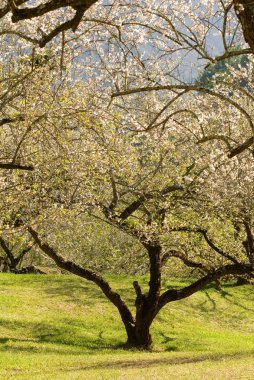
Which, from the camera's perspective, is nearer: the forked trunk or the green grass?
the green grass

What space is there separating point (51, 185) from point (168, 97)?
9.77 metres

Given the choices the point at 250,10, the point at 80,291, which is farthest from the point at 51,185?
the point at 80,291

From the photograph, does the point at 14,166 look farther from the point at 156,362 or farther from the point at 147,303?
the point at 147,303

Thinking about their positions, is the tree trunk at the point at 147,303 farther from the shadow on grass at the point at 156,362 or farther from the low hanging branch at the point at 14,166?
the low hanging branch at the point at 14,166

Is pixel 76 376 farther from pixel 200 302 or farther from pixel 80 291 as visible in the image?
pixel 200 302

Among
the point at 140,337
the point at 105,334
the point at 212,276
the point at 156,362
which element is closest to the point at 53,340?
the point at 105,334

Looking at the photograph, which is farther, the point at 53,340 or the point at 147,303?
the point at 53,340

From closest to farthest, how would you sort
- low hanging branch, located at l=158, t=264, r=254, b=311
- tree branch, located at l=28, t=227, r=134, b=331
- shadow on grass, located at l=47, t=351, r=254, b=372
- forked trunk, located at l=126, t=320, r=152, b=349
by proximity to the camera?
shadow on grass, located at l=47, t=351, r=254, b=372
low hanging branch, located at l=158, t=264, r=254, b=311
tree branch, located at l=28, t=227, r=134, b=331
forked trunk, located at l=126, t=320, r=152, b=349

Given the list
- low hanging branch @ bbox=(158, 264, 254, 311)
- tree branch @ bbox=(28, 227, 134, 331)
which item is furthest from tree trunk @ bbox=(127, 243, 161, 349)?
tree branch @ bbox=(28, 227, 134, 331)

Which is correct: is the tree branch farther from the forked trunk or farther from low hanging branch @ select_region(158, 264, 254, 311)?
low hanging branch @ select_region(158, 264, 254, 311)

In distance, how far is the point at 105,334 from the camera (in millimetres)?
22344

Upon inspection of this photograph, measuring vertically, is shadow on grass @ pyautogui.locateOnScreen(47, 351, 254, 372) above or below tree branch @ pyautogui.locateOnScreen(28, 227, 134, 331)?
below

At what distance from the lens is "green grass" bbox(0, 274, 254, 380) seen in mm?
15070

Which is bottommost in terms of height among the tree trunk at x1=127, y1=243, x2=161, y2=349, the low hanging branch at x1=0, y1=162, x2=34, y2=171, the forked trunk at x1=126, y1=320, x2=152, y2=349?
the forked trunk at x1=126, y1=320, x2=152, y2=349
